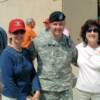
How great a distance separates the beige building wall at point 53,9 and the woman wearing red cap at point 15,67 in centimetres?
1003

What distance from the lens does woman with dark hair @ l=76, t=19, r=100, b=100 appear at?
5395 mm

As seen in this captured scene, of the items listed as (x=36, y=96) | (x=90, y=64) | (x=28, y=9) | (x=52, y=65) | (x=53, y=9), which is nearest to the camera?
(x=36, y=96)

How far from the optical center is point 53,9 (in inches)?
608

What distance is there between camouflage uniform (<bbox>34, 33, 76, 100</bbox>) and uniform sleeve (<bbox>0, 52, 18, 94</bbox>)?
1.68 feet

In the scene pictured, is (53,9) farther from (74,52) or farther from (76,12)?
(74,52)

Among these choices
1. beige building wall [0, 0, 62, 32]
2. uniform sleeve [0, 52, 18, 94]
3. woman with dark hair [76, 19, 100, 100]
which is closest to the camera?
uniform sleeve [0, 52, 18, 94]

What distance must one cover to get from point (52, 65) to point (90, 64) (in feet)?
1.54

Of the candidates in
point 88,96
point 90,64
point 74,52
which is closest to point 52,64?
point 74,52

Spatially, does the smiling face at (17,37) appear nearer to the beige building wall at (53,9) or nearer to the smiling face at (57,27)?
the smiling face at (57,27)

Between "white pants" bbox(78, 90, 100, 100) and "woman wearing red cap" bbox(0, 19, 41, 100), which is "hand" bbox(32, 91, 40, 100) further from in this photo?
"white pants" bbox(78, 90, 100, 100)

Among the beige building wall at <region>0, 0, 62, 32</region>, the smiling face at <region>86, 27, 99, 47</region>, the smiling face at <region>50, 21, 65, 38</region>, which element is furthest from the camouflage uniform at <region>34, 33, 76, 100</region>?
the beige building wall at <region>0, 0, 62, 32</region>

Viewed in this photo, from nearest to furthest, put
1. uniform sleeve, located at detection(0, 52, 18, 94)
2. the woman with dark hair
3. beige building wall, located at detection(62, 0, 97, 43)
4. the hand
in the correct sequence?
uniform sleeve, located at detection(0, 52, 18, 94) < the hand < the woman with dark hair < beige building wall, located at detection(62, 0, 97, 43)

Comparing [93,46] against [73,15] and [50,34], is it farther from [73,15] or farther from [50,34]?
[73,15]

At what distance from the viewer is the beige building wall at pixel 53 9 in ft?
50.2
